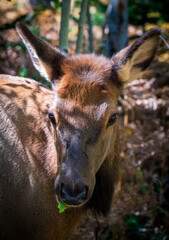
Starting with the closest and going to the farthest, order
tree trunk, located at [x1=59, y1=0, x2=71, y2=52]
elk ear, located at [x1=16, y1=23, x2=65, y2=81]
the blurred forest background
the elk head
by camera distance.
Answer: the elk head, elk ear, located at [x1=16, y1=23, x2=65, y2=81], tree trunk, located at [x1=59, y1=0, x2=71, y2=52], the blurred forest background

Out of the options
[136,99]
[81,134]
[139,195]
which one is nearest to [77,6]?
[136,99]

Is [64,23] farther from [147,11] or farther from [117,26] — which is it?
[147,11]

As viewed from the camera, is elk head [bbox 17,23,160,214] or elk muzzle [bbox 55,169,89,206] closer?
elk muzzle [bbox 55,169,89,206]

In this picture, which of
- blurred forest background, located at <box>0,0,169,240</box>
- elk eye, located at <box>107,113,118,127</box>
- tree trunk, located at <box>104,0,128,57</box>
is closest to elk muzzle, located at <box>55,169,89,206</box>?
elk eye, located at <box>107,113,118,127</box>

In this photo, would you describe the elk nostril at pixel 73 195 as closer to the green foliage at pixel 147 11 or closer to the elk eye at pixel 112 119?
the elk eye at pixel 112 119

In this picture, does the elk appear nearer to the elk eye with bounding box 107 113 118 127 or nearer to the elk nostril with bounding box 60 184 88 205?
the elk eye with bounding box 107 113 118 127

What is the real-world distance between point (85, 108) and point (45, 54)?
3.95ft

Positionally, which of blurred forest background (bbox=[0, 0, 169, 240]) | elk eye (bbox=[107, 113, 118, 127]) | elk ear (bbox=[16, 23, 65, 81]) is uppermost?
elk ear (bbox=[16, 23, 65, 81])

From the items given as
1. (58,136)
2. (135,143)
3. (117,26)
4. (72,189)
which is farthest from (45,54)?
(117,26)

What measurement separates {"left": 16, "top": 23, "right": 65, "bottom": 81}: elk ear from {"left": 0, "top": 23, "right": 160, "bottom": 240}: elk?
1 centimetres

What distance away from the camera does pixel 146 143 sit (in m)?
7.96

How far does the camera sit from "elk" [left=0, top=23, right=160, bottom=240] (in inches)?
158

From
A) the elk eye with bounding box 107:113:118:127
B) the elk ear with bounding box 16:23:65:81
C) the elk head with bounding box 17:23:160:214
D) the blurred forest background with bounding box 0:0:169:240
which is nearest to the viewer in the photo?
the elk head with bounding box 17:23:160:214

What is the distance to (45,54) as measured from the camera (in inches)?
183
